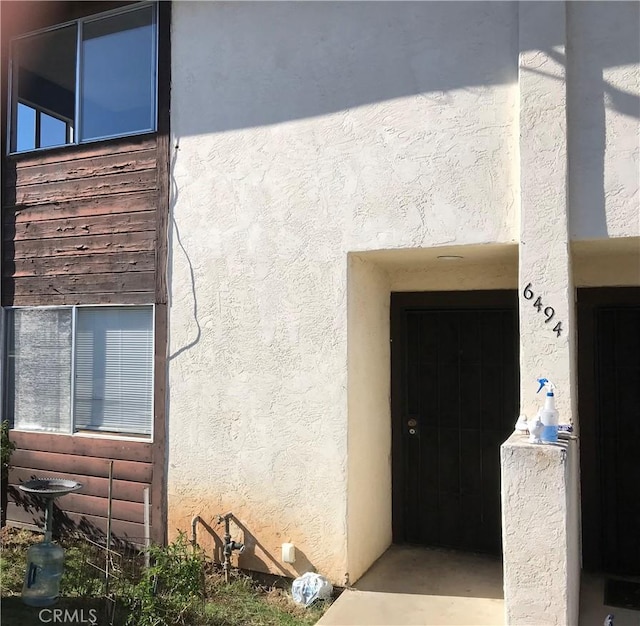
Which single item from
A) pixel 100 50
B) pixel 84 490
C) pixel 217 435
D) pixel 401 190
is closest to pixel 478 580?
pixel 217 435

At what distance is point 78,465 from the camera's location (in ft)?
20.1

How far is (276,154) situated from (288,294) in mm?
1222

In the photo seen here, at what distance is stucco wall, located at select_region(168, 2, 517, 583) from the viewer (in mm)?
4637

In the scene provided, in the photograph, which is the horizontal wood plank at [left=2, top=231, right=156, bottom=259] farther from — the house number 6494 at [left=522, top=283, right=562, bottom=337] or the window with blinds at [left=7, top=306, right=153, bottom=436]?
the house number 6494 at [left=522, top=283, right=562, bottom=337]

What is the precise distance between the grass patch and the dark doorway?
2455 mm

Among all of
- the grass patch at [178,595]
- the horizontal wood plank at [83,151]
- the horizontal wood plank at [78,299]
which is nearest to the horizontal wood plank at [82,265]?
the horizontal wood plank at [78,299]

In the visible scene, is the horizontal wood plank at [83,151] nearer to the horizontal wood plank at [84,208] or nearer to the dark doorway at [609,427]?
the horizontal wood plank at [84,208]

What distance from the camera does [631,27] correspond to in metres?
4.18

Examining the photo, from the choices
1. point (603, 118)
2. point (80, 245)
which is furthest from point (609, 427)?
point (80, 245)

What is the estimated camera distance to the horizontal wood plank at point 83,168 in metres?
5.95

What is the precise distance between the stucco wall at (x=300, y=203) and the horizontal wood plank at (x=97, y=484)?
0.44 m

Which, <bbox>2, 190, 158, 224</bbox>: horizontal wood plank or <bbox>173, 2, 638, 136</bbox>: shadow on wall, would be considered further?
<bbox>2, 190, 158, 224</bbox>: horizontal wood plank

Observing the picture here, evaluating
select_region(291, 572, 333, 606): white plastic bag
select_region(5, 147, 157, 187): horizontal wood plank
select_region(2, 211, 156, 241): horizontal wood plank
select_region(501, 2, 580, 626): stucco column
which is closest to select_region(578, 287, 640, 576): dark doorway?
select_region(501, 2, 580, 626): stucco column

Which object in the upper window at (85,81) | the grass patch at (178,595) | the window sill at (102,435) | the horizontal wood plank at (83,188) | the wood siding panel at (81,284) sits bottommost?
the grass patch at (178,595)
